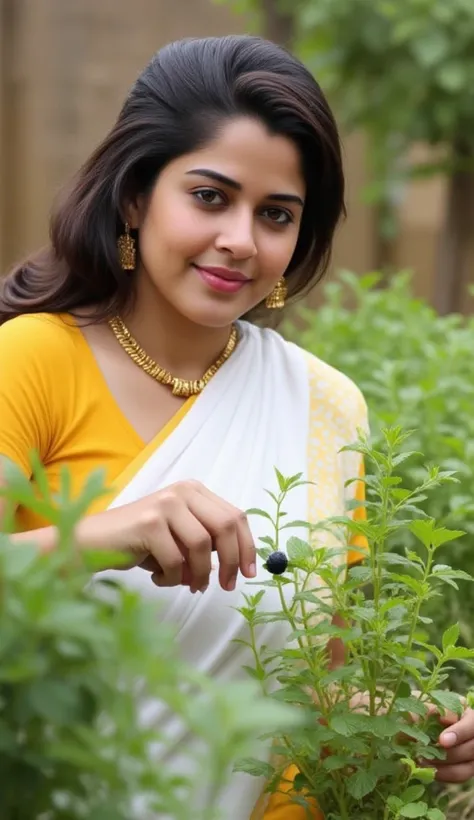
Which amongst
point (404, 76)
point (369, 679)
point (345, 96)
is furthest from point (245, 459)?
point (345, 96)

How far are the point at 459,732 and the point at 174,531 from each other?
48 centimetres

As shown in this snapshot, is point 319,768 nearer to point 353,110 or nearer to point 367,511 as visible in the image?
point 367,511

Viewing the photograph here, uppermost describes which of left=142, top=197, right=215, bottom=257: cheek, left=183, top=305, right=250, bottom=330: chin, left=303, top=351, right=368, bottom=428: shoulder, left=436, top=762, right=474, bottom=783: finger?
left=142, top=197, right=215, bottom=257: cheek

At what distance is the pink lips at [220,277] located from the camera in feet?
6.46

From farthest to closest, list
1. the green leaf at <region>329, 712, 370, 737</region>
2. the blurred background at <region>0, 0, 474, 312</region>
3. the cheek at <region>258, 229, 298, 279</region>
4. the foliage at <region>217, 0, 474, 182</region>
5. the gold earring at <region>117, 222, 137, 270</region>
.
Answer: the blurred background at <region>0, 0, 474, 312</region> → the foliage at <region>217, 0, 474, 182</region> → the gold earring at <region>117, 222, 137, 270</region> → the cheek at <region>258, 229, 298, 279</region> → the green leaf at <region>329, 712, 370, 737</region>

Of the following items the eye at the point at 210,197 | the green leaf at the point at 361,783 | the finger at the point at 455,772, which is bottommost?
the finger at the point at 455,772

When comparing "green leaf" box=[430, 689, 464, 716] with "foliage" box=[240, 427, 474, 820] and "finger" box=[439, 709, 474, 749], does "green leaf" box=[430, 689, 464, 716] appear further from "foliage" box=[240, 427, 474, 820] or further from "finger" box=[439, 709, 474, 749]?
"finger" box=[439, 709, 474, 749]

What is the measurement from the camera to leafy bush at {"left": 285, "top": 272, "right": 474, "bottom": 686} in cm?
262

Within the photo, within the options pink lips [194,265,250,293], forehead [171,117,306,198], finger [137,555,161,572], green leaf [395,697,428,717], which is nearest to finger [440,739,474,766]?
green leaf [395,697,428,717]

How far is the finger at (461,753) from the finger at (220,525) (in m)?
0.41

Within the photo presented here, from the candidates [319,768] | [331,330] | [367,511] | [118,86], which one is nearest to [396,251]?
[118,86]

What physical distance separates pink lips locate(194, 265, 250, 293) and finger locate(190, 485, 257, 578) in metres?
0.42

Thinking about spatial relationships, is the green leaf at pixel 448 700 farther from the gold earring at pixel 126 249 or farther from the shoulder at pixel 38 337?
the gold earring at pixel 126 249

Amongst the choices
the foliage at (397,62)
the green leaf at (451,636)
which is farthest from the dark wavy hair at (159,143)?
the foliage at (397,62)
